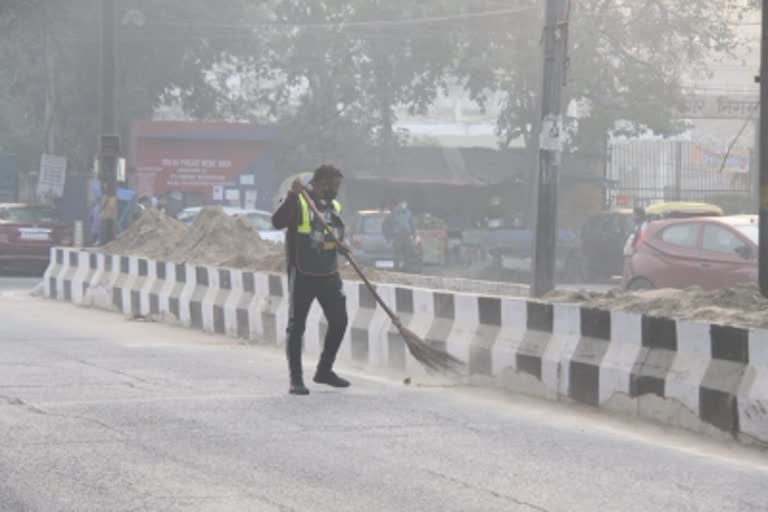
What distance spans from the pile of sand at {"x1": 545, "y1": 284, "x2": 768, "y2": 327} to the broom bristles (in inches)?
38.3

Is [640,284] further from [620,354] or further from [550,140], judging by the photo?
[620,354]

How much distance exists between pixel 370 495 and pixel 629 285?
11911 millimetres

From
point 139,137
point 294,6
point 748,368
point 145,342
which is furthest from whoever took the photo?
point 294,6

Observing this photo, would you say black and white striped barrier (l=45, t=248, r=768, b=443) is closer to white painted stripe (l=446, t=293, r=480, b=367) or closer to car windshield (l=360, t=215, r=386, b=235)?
white painted stripe (l=446, t=293, r=480, b=367)

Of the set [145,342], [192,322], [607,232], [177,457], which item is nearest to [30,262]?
[607,232]

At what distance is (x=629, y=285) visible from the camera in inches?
720

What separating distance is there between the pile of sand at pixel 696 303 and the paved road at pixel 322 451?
104 cm

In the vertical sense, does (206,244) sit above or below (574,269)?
above

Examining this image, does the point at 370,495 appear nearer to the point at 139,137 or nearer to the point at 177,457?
the point at 177,457

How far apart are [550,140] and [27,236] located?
18697 millimetres

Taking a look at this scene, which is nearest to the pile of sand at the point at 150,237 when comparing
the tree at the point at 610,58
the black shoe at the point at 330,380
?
the black shoe at the point at 330,380

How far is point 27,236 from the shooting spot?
99.0 ft

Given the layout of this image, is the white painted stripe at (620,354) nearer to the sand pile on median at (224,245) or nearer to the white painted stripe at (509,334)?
the white painted stripe at (509,334)

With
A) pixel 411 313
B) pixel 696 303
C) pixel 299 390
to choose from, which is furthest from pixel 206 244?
pixel 696 303
